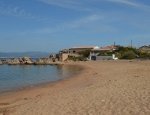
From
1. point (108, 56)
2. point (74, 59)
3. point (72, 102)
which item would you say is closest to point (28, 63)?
point (74, 59)

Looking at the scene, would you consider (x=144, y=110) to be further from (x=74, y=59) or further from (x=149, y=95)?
(x=74, y=59)

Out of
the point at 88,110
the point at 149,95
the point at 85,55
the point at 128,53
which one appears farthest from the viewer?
the point at 85,55

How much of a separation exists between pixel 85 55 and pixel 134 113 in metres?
81.2

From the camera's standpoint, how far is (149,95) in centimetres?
1221

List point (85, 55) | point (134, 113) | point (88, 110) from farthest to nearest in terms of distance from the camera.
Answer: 1. point (85, 55)
2. point (88, 110)
3. point (134, 113)

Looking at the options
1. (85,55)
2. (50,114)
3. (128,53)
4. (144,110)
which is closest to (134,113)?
(144,110)

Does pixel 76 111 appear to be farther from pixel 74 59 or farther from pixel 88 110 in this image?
pixel 74 59

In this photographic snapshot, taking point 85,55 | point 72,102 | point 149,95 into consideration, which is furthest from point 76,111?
point 85,55

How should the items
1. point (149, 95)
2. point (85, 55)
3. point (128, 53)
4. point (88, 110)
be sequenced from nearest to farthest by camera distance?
1. point (88, 110)
2. point (149, 95)
3. point (128, 53)
4. point (85, 55)

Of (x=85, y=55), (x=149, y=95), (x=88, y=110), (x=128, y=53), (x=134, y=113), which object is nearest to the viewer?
→ (x=134, y=113)

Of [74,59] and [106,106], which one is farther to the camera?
[74,59]

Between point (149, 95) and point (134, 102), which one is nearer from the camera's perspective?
point (134, 102)

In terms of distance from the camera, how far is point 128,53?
76875 mm

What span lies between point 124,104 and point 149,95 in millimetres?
1830
